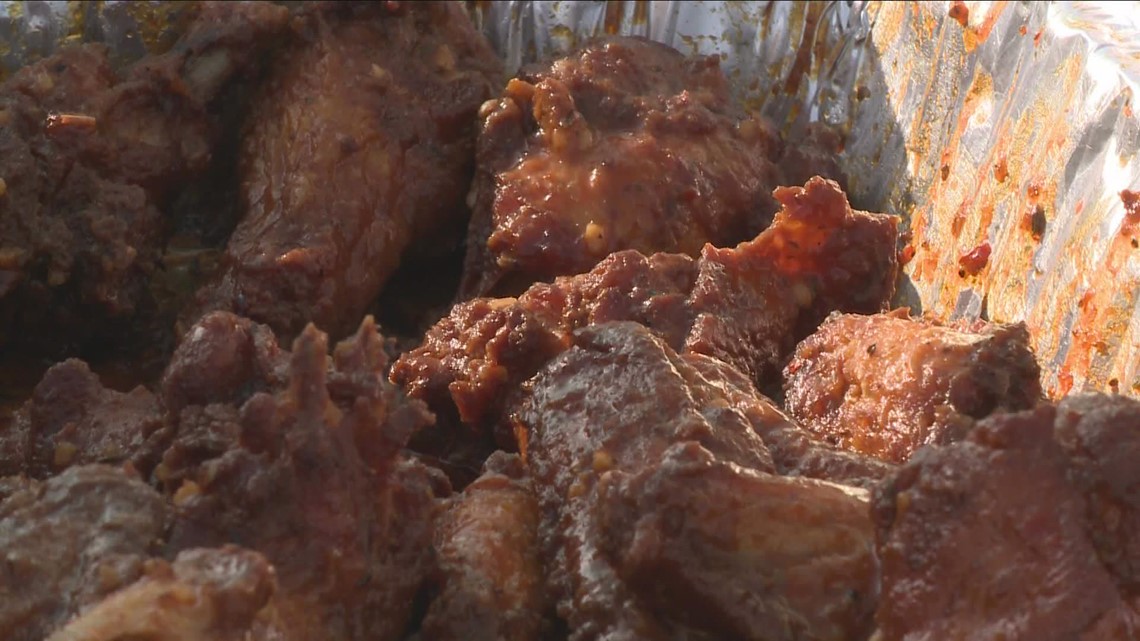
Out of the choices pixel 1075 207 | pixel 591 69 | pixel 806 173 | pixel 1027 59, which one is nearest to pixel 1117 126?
pixel 1075 207

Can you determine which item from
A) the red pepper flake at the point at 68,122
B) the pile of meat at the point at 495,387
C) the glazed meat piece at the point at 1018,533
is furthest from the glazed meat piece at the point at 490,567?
the red pepper flake at the point at 68,122

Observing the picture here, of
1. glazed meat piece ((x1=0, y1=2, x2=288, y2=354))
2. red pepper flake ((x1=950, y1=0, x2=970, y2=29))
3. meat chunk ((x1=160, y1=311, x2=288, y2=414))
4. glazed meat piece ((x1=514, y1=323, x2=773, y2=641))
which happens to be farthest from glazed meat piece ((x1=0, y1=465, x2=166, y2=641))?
red pepper flake ((x1=950, y1=0, x2=970, y2=29))

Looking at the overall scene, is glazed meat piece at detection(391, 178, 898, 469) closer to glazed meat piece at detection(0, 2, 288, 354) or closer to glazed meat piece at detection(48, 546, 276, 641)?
glazed meat piece at detection(0, 2, 288, 354)

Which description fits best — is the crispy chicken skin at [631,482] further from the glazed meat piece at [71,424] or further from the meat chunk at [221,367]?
the glazed meat piece at [71,424]

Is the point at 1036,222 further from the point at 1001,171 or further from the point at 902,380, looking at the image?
the point at 902,380

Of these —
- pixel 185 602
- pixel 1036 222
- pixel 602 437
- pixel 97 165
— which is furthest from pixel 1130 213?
pixel 97 165
